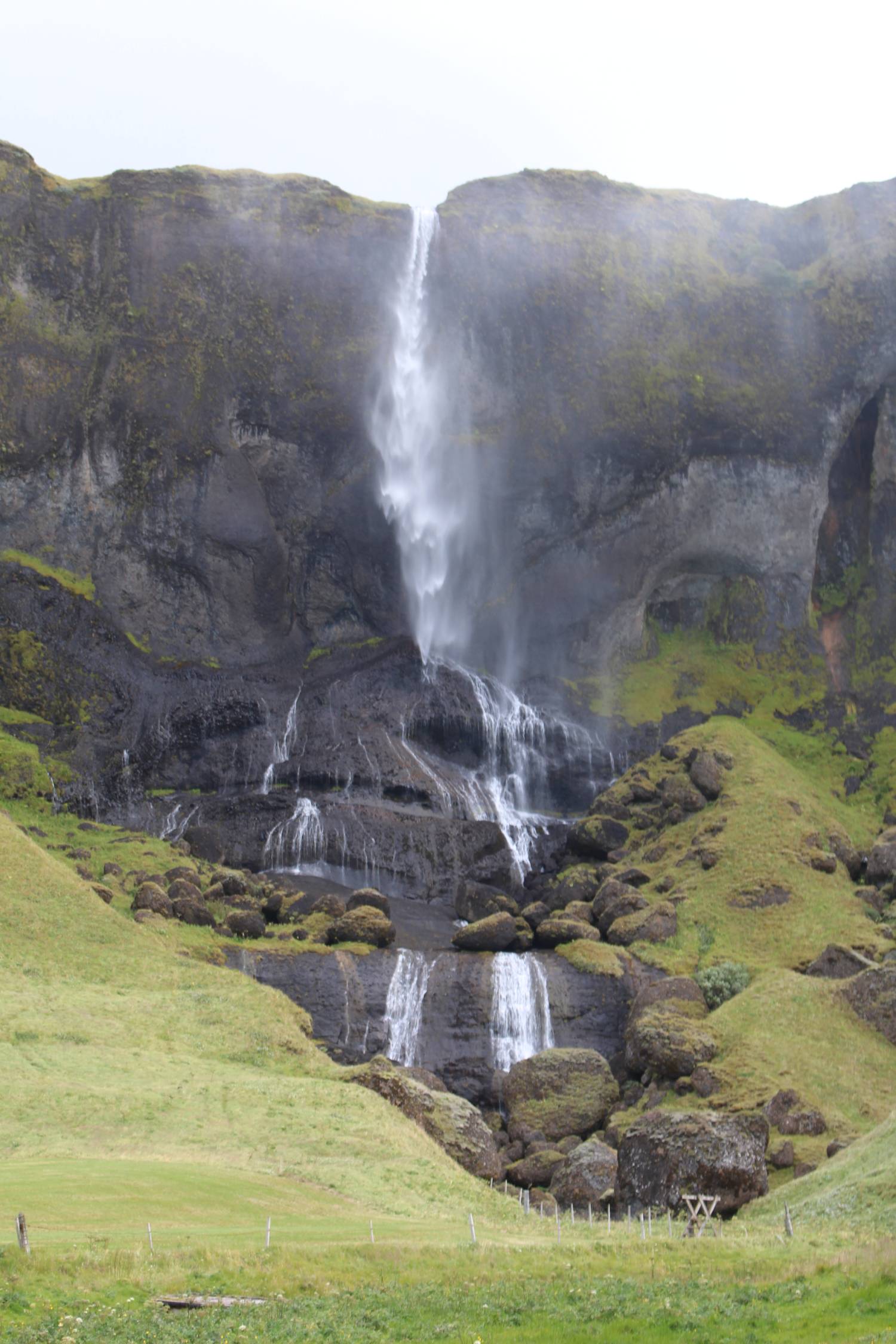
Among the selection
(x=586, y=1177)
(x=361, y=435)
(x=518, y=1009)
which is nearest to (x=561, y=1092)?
(x=518, y=1009)

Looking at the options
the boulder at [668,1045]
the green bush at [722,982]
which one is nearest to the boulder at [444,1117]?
the boulder at [668,1045]

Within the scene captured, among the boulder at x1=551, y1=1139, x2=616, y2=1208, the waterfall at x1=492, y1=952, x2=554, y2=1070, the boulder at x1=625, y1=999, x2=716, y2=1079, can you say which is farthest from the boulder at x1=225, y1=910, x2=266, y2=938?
the boulder at x1=551, y1=1139, x2=616, y2=1208

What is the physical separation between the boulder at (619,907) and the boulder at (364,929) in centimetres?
1069

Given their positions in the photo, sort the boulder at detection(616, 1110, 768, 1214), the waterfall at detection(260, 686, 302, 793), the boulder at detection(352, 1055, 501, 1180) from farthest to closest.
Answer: the waterfall at detection(260, 686, 302, 793) < the boulder at detection(352, 1055, 501, 1180) < the boulder at detection(616, 1110, 768, 1214)

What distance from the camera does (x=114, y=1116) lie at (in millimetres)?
33656

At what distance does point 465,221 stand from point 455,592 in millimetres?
26463

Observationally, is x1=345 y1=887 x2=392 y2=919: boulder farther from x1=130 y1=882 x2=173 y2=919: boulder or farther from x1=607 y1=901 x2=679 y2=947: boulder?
x1=607 y1=901 x2=679 y2=947: boulder

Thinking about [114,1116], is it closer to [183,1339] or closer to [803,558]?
[183,1339]

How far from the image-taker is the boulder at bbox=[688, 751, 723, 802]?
77.1m

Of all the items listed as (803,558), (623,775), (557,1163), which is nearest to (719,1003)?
(557,1163)

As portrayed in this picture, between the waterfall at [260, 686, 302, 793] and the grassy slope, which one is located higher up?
the waterfall at [260, 686, 302, 793]

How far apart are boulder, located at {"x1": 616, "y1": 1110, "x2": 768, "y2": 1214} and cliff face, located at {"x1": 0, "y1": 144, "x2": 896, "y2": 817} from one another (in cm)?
4656

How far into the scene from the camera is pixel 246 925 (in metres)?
60.4

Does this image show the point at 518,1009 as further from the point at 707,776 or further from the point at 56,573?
the point at 56,573
